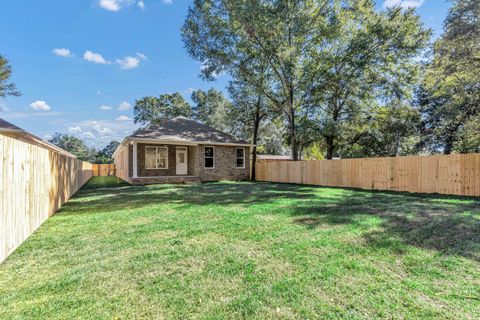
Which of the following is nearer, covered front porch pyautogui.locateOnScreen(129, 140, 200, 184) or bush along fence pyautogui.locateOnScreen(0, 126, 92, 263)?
bush along fence pyautogui.locateOnScreen(0, 126, 92, 263)

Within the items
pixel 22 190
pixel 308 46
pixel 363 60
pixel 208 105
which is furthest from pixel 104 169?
pixel 22 190

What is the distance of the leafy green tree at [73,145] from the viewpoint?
54.4m

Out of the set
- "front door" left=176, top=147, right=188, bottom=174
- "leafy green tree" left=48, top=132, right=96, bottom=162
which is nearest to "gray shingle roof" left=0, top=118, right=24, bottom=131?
"front door" left=176, top=147, right=188, bottom=174

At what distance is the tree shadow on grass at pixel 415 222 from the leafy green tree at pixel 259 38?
10.0 metres

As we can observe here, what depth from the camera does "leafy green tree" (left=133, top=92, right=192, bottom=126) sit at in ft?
114

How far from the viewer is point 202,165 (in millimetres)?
15969

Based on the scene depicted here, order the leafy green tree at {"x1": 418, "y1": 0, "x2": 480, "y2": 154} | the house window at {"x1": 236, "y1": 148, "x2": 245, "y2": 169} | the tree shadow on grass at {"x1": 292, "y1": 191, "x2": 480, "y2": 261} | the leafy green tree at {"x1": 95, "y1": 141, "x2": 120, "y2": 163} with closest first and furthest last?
the tree shadow on grass at {"x1": 292, "y1": 191, "x2": 480, "y2": 261}, the leafy green tree at {"x1": 418, "y1": 0, "x2": 480, "y2": 154}, the house window at {"x1": 236, "y1": 148, "x2": 245, "y2": 169}, the leafy green tree at {"x1": 95, "y1": 141, "x2": 120, "y2": 163}

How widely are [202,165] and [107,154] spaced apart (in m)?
43.9

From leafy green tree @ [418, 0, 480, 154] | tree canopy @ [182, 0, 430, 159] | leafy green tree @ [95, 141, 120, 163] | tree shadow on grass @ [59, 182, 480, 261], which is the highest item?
tree canopy @ [182, 0, 430, 159]

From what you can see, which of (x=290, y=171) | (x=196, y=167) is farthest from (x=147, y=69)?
(x=290, y=171)

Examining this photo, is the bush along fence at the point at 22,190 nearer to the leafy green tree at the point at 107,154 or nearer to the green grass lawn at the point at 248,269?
the green grass lawn at the point at 248,269

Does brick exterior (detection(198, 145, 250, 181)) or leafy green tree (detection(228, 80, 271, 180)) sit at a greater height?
leafy green tree (detection(228, 80, 271, 180))

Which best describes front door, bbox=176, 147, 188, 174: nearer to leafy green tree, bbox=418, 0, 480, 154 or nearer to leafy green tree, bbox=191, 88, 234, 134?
Answer: leafy green tree, bbox=418, 0, 480, 154

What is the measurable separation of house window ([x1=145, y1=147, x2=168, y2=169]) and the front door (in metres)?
0.83
